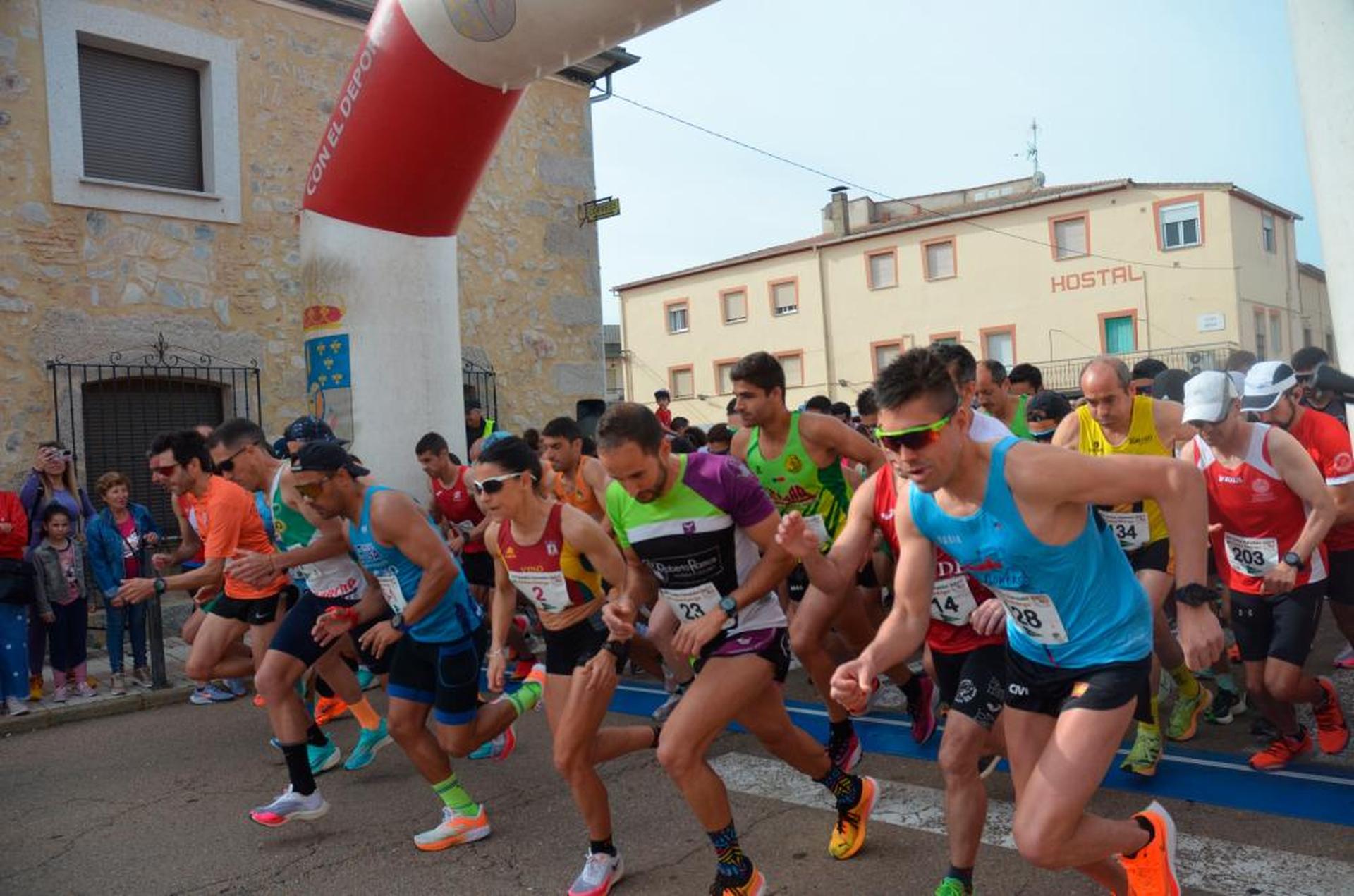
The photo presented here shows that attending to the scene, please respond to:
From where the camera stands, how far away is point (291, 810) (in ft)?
17.1

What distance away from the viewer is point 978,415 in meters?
3.64

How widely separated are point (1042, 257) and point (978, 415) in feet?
122

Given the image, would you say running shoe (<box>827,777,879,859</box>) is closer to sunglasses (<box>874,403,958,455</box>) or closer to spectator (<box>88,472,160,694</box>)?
sunglasses (<box>874,403,958,455</box>)

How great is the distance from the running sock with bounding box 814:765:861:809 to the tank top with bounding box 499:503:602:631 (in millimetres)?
1224

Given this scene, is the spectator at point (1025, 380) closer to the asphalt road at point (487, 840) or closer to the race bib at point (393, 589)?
the asphalt road at point (487, 840)

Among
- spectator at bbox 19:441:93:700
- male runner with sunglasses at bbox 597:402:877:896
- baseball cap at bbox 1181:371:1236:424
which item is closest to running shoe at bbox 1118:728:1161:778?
male runner with sunglasses at bbox 597:402:877:896

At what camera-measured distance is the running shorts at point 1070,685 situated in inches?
123

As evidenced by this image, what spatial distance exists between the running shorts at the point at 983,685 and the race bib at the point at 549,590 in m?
1.68

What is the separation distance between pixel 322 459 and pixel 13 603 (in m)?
4.38

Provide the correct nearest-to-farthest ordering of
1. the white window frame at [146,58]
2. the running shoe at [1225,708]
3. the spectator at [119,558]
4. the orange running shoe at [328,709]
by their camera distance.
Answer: the running shoe at [1225,708], the orange running shoe at [328,709], the spectator at [119,558], the white window frame at [146,58]

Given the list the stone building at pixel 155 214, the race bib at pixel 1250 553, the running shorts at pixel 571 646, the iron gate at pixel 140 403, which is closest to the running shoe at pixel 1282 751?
the race bib at pixel 1250 553

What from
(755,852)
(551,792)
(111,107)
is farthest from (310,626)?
(111,107)

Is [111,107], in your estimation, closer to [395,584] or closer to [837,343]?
[395,584]

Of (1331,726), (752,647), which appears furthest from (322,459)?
(1331,726)
